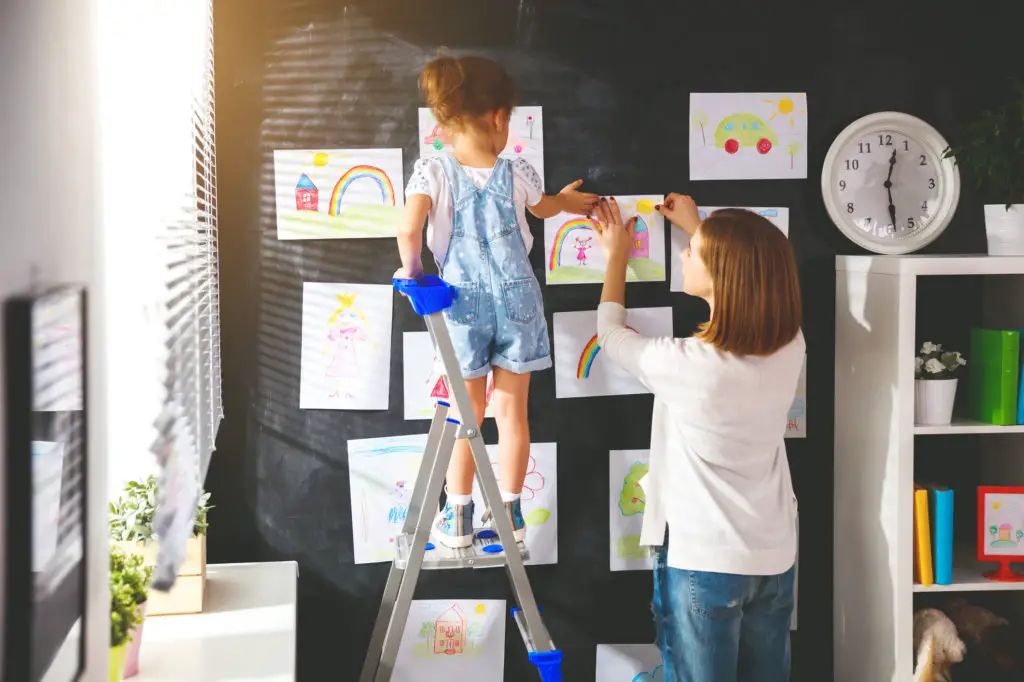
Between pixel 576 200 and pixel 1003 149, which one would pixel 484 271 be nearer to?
pixel 576 200

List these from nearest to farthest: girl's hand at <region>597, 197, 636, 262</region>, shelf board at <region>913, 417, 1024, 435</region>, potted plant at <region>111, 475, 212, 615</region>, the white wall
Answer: the white wall → potted plant at <region>111, 475, 212, 615</region> → shelf board at <region>913, 417, 1024, 435</region> → girl's hand at <region>597, 197, 636, 262</region>

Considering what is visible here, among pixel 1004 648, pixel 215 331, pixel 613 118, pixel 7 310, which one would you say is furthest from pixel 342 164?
pixel 1004 648

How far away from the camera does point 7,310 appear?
772mm

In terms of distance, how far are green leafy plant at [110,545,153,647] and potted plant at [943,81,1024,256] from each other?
2.11m

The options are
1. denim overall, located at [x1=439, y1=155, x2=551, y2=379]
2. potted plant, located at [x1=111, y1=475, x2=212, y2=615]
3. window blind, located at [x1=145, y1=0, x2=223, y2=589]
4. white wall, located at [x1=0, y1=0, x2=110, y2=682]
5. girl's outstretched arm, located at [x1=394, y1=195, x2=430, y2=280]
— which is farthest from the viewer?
denim overall, located at [x1=439, y1=155, x2=551, y2=379]

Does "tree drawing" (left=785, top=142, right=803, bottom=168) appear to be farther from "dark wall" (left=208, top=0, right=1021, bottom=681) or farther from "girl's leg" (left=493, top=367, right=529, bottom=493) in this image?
"girl's leg" (left=493, top=367, right=529, bottom=493)

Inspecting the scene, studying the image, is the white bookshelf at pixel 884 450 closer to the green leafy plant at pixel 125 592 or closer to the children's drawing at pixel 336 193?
the children's drawing at pixel 336 193

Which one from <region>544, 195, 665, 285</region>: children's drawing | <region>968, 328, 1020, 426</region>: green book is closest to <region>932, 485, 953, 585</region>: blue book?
<region>968, 328, 1020, 426</region>: green book

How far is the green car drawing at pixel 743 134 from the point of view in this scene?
102 inches

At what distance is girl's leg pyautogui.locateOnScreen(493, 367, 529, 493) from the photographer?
2.36 m

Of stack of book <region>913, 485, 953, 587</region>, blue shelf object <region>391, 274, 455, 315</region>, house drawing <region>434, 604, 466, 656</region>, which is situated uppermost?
blue shelf object <region>391, 274, 455, 315</region>

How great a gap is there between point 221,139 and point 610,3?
1.08 metres

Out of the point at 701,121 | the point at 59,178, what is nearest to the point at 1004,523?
the point at 701,121

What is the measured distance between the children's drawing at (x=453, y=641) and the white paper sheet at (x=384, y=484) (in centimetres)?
24
